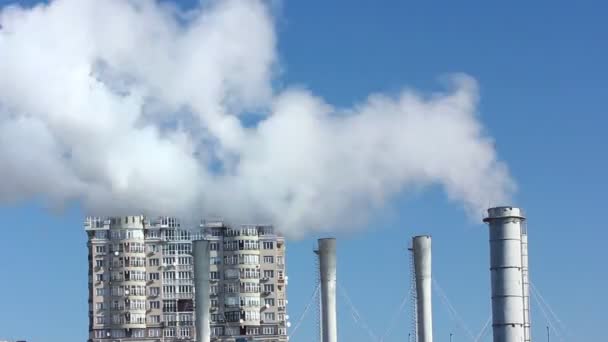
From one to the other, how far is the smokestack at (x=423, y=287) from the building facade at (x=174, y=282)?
24935 millimetres

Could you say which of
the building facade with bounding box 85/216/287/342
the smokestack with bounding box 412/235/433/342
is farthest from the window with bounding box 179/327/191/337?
the smokestack with bounding box 412/235/433/342

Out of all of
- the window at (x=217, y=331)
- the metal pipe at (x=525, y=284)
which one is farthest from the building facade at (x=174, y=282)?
the metal pipe at (x=525, y=284)

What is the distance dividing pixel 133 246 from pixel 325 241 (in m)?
28.1

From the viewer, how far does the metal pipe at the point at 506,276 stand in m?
105

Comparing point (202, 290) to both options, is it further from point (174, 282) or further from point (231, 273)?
point (174, 282)

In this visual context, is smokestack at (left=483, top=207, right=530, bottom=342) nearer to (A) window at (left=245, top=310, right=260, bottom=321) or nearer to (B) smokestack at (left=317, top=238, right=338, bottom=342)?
(B) smokestack at (left=317, top=238, right=338, bottom=342)

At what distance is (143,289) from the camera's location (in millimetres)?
157750

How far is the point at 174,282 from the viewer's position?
15800 centimetres

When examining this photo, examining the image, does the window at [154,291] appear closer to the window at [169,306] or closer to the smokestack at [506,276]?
the window at [169,306]

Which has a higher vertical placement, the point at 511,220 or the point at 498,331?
the point at 511,220

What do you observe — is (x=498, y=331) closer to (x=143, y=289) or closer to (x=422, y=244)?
(x=422, y=244)

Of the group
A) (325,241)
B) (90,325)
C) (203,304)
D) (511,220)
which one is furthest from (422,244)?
(90,325)

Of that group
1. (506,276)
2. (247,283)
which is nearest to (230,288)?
(247,283)

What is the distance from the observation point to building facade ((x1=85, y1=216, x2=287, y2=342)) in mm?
156000
